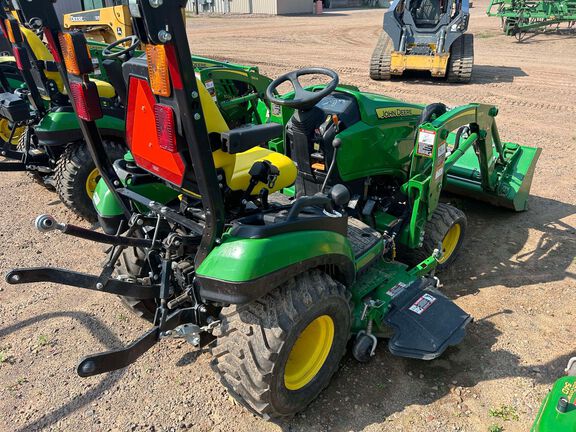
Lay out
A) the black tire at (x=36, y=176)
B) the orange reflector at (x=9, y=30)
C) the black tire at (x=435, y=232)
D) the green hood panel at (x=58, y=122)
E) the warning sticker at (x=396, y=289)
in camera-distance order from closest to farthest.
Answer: the warning sticker at (x=396, y=289) < the black tire at (x=435, y=232) < the orange reflector at (x=9, y=30) < the green hood panel at (x=58, y=122) < the black tire at (x=36, y=176)

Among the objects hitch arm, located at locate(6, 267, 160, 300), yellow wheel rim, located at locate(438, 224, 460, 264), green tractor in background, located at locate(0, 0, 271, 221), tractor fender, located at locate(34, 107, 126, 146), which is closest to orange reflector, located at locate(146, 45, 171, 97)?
hitch arm, located at locate(6, 267, 160, 300)

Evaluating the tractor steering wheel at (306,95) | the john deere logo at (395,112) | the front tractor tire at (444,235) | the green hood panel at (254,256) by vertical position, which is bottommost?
the front tractor tire at (444,235)

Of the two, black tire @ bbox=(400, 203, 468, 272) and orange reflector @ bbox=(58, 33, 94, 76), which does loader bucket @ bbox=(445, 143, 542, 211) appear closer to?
black tire @ bbox=(400, 203, 468, 272)

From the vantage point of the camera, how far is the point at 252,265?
2102 millimetres

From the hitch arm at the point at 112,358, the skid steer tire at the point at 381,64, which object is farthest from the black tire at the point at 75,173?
the skid steer tire at the point at 381,64

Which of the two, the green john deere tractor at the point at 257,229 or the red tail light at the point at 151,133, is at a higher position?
the red tail light at the point at 151,133

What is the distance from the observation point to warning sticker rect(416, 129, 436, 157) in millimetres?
3428

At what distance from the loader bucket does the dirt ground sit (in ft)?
0.76

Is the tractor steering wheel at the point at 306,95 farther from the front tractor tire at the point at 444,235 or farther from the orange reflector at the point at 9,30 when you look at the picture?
the orange reflector at the point at 9,30

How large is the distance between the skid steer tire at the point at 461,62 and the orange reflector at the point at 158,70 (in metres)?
10.1

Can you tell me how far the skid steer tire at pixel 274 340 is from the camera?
228 cm

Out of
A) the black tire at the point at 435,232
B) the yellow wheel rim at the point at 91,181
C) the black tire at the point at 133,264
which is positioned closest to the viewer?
the black tire at the point at 133,264

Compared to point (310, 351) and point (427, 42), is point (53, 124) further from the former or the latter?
point (427, 42)

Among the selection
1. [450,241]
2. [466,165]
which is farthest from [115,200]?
[466,165]
